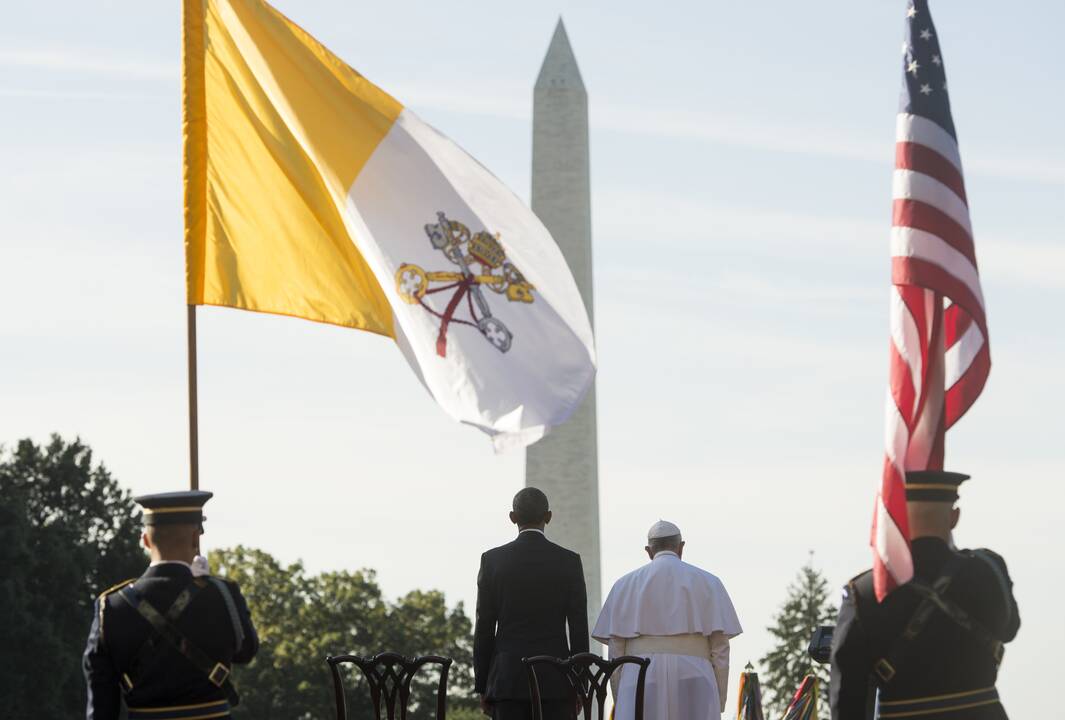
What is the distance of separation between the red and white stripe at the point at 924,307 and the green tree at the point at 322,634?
54184mm

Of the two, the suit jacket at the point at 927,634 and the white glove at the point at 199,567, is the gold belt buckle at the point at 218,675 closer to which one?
the white glove at the point at 199,567

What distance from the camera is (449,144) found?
41.1 ft

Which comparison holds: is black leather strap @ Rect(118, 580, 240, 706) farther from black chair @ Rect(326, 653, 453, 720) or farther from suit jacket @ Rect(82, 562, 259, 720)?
black chair @ Rect(326, 653, 453, 720)

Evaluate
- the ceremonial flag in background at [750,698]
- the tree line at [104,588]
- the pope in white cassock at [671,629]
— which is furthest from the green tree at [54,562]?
the pope in white cassock at [671,629]

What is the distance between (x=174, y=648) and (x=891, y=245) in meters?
3.28

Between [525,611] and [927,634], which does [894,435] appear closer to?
[927,634]

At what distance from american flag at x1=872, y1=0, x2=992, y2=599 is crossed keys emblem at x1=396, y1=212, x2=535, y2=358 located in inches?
139

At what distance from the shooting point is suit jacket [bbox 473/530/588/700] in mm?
12008

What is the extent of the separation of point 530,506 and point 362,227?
1.81 metres

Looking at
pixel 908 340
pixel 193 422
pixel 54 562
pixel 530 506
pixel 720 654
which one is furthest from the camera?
pixel 54 562

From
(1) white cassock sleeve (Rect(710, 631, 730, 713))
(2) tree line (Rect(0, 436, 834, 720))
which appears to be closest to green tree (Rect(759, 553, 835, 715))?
(2) tree line (Rect(0, 436, 834, 720))

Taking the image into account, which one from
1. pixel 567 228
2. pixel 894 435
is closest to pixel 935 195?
pixel 894 435

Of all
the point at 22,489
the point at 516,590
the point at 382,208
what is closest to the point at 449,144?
the point at 382,208

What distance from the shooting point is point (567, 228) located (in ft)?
125
